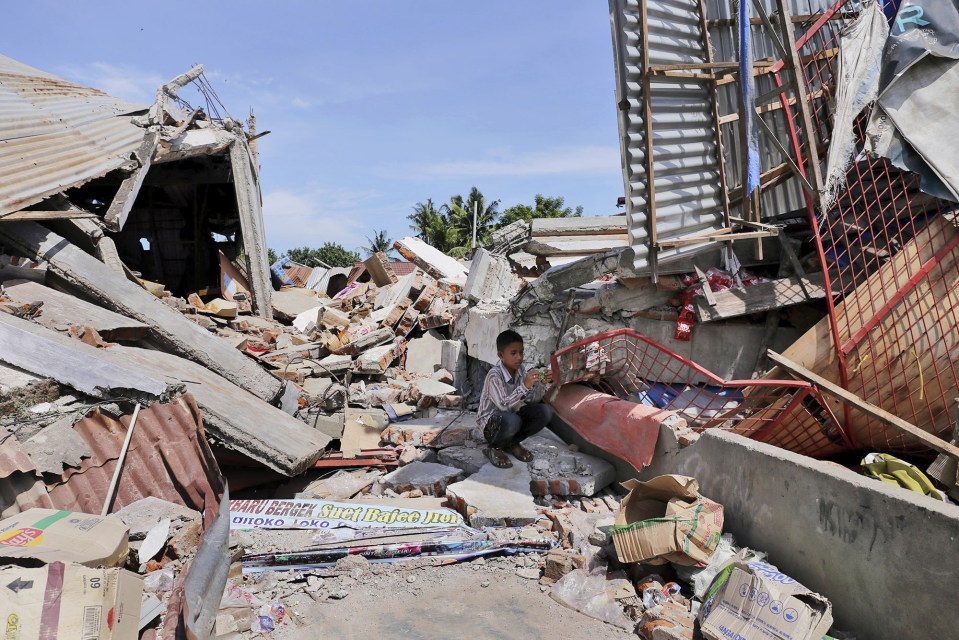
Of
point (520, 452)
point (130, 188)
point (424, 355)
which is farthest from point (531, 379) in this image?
point (130, 188)

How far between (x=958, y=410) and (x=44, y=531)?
15.1ft

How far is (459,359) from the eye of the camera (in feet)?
27.0

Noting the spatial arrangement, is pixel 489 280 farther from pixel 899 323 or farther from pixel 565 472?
pixel 899 323

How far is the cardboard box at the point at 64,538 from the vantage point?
232 centimetres

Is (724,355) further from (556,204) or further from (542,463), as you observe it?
(556,204)

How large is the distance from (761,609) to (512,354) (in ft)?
8.26

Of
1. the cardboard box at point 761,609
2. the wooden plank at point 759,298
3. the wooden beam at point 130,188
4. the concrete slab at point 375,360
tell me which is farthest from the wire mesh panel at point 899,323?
the wooden beam at point 130,188

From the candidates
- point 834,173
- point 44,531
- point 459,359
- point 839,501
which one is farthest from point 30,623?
point 459,359

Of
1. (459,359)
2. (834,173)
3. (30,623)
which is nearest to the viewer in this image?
(30,623)

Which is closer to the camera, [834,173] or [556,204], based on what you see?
[834,173]

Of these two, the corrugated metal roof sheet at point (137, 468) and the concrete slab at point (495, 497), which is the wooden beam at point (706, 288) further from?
the corrugated metal roof sheet at point (137, 468)

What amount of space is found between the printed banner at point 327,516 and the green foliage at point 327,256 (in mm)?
32211

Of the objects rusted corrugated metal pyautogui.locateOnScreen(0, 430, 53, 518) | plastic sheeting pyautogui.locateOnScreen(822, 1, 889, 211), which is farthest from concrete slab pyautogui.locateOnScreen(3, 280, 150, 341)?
plastic sheeting pyautogui.locateOnScreen(822, 1, 889, 211)

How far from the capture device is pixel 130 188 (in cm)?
840
